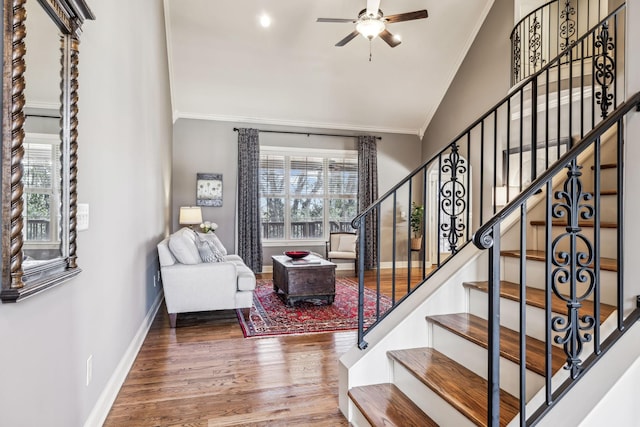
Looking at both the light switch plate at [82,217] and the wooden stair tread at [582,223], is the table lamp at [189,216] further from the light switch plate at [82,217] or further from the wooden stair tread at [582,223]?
the wooden stair tread at [582,223]

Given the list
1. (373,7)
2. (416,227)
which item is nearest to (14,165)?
(373,7)

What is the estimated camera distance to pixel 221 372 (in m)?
2.79

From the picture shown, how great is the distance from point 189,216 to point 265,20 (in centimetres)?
321

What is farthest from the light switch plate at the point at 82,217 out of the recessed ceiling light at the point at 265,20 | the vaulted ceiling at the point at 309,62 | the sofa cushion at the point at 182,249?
the recessed ceiling light at the point at 265,20

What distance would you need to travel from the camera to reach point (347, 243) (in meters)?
7.21

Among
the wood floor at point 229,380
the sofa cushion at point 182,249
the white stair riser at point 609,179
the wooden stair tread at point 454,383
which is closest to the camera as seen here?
the wooden stair tread at point 454,383

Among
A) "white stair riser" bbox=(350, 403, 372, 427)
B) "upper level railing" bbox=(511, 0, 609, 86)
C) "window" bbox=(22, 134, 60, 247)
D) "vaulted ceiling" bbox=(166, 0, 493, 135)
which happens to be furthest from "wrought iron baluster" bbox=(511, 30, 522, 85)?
"window" bbox=(22, 134, 60, 247)

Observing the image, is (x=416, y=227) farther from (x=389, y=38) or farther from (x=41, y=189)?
(x=41, y=189)

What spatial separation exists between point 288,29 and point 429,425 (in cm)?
537

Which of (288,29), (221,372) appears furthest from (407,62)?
(221,372)

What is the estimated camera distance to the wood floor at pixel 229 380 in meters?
2.19

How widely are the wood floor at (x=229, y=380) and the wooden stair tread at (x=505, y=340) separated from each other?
0.81 meters

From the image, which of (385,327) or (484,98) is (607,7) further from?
(385,327)

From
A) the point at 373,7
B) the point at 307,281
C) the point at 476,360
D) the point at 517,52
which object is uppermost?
the point at 517,52
